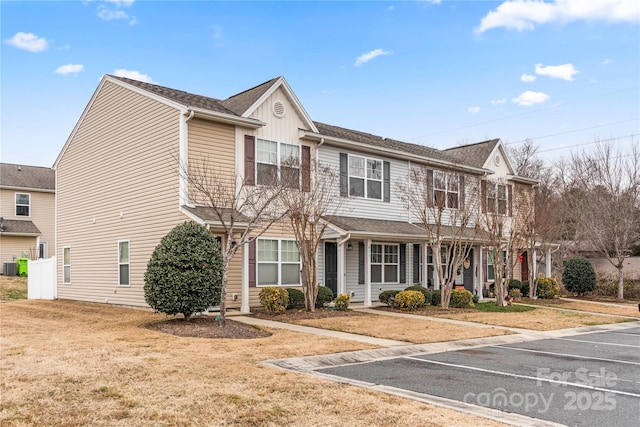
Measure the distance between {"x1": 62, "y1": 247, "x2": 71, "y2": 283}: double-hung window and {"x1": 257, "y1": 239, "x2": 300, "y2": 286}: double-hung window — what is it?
9.08 metres

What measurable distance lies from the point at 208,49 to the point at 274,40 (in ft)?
7.89

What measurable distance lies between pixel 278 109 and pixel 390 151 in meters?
5.24

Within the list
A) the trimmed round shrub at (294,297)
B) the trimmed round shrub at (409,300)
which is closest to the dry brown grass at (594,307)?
the trimmed round shrub at (409,300)

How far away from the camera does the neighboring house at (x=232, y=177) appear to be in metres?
17.4

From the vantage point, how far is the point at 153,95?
58.5ft

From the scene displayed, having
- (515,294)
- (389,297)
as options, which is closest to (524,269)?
(515,294)

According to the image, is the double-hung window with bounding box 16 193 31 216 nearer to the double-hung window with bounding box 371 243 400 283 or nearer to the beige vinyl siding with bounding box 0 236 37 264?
the beige vinyl siding with bounding box 0 236 37 264

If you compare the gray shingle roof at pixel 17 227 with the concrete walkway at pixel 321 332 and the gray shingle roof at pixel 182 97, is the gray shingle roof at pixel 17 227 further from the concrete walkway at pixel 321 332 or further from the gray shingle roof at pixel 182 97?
the concrete walkway at pixel 321 332

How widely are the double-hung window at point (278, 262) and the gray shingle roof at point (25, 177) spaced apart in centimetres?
2251

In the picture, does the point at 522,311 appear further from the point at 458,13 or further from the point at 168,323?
the point at 168,323

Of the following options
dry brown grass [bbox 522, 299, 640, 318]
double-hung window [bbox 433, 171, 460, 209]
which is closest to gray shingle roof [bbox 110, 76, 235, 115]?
double-hung window [bbox 433, 171, 460, 209]

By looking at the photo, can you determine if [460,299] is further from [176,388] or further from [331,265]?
[176,388]

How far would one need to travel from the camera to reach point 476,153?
28.3m

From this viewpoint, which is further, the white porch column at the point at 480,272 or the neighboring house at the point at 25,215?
the neighboring house at the point at 25,215
